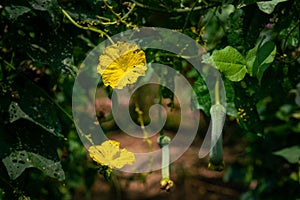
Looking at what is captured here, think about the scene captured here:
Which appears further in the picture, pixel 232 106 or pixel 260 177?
pixel 260 177

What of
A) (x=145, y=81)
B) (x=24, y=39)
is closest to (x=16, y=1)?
(x=24, y=39)

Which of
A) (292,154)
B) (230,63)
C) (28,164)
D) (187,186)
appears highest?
(230,63)

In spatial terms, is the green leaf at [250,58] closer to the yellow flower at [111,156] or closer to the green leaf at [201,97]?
the green leaf at [201,97]

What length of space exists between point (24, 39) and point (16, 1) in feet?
0.34

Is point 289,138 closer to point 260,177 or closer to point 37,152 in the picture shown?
point 260,177

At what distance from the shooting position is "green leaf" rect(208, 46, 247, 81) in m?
1.26

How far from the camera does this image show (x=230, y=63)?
127cm

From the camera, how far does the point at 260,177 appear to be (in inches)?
105

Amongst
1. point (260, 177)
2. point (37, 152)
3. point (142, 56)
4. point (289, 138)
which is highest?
point (142, 56)

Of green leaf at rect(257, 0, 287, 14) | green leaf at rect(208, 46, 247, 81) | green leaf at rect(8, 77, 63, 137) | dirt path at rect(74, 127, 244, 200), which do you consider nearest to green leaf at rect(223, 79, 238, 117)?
green leaf at rect(208, 46, 247, 81)

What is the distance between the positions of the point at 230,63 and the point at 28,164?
0.44m

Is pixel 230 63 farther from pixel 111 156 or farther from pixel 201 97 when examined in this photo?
pixel 111 156

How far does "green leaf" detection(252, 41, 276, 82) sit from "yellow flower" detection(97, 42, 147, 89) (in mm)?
242

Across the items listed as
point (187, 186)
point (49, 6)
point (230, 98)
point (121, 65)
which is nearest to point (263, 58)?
point (230, 98)
